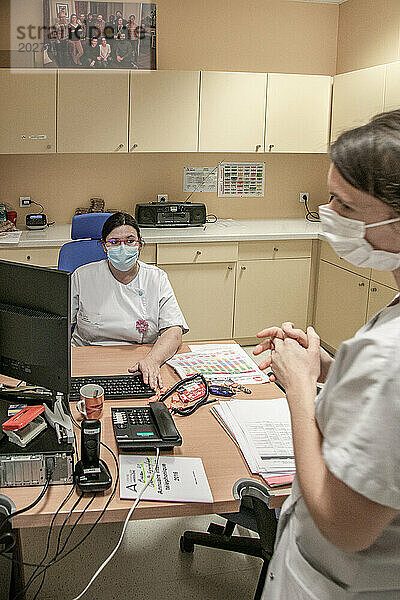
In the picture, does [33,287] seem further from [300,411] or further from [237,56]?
[237,56]

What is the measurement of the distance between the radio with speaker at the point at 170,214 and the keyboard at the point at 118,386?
2.58 meters

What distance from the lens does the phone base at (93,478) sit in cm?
158

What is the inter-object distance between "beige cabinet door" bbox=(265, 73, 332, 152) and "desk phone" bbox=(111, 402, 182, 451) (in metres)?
3.35

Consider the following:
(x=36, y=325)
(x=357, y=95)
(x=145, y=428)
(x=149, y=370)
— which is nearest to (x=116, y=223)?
(x=149, y=370)

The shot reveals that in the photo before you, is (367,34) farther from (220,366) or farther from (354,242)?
(354,242)

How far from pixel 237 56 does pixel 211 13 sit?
371 millimetres

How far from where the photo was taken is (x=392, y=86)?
4180mm

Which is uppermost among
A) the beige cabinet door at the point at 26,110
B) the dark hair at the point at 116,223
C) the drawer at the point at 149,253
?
the beige cabinet door at the point at 26,110

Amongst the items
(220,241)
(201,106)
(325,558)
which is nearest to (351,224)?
(325,558)

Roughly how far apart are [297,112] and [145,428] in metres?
3.63

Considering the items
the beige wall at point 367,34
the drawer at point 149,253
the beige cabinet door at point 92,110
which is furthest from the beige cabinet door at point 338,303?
the beige cabinet door at point 92,110

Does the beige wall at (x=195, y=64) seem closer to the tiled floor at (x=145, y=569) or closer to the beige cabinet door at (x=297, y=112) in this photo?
the beige cabinet door at (x=297, y=112)

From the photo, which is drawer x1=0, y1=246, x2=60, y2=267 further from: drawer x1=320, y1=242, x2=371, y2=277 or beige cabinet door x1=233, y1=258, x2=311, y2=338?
drawer x1=320, y1=242, x2=371, y2=277

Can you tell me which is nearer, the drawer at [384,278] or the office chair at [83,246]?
the office chair at [83,246]
